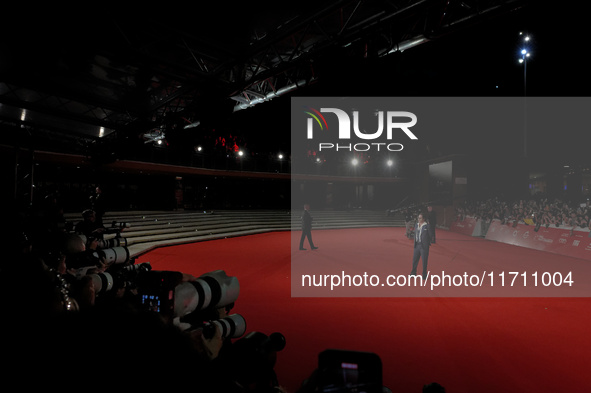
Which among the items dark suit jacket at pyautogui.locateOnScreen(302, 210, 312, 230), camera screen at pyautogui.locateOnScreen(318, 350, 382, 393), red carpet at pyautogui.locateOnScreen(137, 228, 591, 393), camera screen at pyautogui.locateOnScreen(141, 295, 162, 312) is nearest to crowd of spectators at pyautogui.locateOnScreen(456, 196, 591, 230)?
red carpet at pyautogui.locateOnScreen(137, 228, 591, 393)

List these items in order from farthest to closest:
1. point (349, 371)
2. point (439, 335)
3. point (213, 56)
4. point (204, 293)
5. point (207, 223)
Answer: point (207, 223)
point (213, 56)
point (439, 335)
point (204, 293)
point (349, 371)

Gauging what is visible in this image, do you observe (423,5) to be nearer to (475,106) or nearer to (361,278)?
(361,278)

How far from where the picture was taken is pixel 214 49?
21.2 ft

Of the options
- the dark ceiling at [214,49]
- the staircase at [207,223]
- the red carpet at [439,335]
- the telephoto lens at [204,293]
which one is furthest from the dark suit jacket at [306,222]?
the telephoto lens at [204,293]

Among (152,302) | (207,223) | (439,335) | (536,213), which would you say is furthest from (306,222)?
(536,213)

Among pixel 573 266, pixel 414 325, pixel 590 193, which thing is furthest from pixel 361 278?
A: pixel 590 193

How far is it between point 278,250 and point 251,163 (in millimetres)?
15694

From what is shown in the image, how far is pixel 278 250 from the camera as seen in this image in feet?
42.3

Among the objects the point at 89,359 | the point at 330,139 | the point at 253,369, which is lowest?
the point at 253,369

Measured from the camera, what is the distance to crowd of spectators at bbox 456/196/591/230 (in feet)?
40.8

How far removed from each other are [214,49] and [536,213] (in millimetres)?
16477

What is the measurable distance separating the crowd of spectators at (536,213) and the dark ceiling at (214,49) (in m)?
11.6

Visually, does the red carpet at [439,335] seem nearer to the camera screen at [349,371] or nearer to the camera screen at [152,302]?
the camera screen at [152,302]

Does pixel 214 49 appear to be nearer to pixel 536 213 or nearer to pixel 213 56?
pixel 213 56
